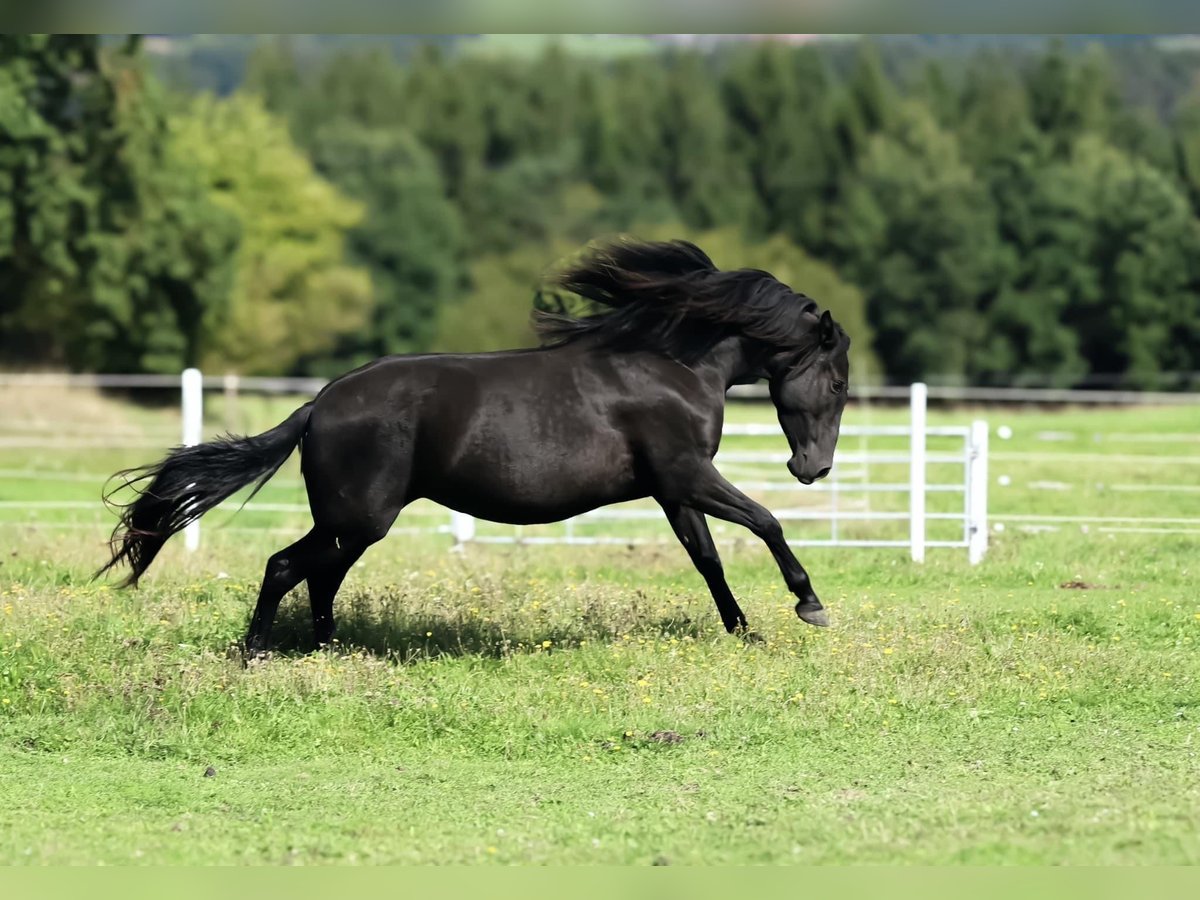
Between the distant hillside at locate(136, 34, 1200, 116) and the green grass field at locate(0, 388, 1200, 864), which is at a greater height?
→ the distant hillside at locate(136, 34, 1200, 116)

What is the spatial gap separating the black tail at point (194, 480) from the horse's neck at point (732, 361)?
2.24 metres

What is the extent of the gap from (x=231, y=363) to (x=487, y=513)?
4518 cm

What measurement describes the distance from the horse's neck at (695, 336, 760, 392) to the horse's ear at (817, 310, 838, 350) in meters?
0.37

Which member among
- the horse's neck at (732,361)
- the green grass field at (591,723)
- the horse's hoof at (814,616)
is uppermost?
the horse's neck at (732,361)

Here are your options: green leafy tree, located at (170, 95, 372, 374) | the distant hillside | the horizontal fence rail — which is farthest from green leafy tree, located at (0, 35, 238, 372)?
the distant hillside

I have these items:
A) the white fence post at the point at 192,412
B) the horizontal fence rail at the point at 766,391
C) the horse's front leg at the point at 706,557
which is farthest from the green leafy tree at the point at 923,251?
the horse's front leg at the point at 706,557

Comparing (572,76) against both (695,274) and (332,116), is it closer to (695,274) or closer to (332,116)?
(332,116)

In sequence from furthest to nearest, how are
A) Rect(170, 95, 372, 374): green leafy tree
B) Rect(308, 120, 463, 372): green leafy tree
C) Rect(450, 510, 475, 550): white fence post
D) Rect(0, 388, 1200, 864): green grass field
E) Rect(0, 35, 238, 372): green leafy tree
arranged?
Rect(308, 120, 463, 372): green leafy tree → Rect(170, 95, 372, 374): green leafy tree → Rect(0, 35, 238, 372): green leafy tree → Rect(450, 510, 475, 550): white fence post → Rect(0, 388, 1200, 864): green grass field

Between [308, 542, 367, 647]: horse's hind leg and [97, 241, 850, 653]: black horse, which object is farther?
[308, 542, 367, 647]: horse's hind leg

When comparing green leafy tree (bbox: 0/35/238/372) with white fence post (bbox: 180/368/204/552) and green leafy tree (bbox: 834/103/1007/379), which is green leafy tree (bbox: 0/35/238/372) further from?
green leafy tree (bbox: 834/103/1007/379)

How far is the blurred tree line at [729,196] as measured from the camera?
54.5 metres

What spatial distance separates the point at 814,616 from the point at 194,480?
11.2 ft

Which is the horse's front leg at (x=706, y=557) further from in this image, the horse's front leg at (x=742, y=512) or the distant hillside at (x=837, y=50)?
the distant hillside at (x=837, y=50)

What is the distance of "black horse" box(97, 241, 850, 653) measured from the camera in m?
8.16
